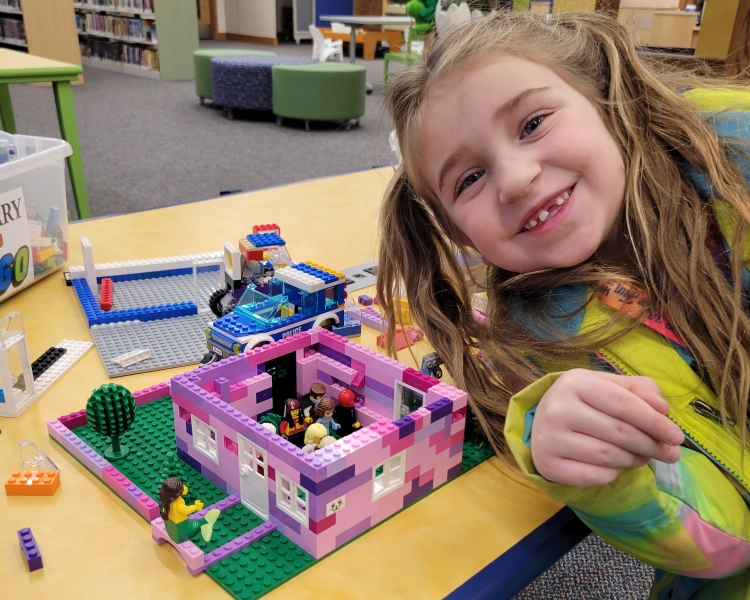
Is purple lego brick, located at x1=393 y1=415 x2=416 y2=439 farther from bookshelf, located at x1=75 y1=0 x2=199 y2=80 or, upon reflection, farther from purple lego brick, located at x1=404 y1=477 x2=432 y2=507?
bookshelf, located at x1=75 y1=0 x2=199 y2=80

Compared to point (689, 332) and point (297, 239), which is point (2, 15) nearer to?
point (297, 239)

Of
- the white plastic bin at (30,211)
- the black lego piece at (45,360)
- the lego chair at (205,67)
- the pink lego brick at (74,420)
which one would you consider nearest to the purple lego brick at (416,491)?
the pink lego brick at (74,420)

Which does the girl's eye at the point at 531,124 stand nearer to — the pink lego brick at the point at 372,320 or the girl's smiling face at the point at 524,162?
the girl's smiling face at the point at 524,162

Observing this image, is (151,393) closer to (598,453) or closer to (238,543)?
(238,543)

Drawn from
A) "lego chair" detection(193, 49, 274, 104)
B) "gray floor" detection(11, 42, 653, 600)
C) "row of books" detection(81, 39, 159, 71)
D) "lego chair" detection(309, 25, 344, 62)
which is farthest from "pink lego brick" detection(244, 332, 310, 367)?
"row of books" detection(81, 39, 159, 71)

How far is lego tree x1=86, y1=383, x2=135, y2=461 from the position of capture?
1.85 feet

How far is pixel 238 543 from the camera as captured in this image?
49 centimetres

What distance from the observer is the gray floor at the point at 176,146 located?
2.83 meters

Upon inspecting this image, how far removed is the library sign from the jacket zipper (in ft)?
2.40

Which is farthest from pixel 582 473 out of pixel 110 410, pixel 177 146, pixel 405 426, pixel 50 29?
pixel 50 29

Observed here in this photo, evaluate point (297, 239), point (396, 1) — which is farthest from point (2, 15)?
point (297, 239)

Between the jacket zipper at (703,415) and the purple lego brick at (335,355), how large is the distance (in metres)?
0.24

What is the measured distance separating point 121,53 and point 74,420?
5.78 m

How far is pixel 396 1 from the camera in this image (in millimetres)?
7246
